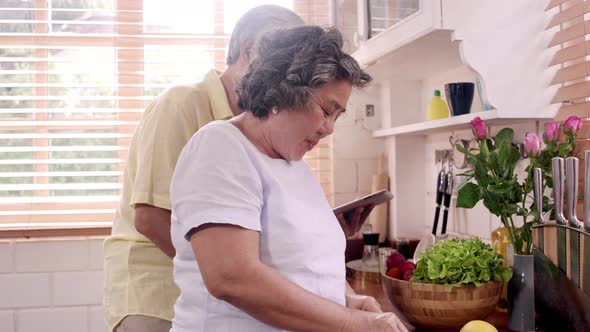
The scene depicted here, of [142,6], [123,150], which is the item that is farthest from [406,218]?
[142,6]

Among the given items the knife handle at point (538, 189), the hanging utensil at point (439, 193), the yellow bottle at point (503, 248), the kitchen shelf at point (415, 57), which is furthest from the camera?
the hanging utensil at point (439, 193)

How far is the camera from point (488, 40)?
5.32 ft

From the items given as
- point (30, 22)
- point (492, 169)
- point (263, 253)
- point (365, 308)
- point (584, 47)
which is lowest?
point (365, 308)

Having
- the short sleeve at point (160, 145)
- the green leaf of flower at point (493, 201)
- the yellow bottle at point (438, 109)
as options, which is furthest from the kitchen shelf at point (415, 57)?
the short sleeve at point (160, 145)

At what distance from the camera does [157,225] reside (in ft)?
4.50

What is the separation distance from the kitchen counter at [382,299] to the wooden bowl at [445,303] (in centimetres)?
7

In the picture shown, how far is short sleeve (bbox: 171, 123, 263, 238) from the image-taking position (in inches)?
35.7

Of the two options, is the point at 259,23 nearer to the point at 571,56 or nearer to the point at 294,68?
the point at 294,68

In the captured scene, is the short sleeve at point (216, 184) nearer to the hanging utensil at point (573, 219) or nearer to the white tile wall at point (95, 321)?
the hanging utensil at point (573, 219)

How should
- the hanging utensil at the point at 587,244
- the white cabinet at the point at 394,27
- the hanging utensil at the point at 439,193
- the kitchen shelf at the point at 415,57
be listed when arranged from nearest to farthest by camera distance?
the hanging utensil at the point at 587,244 < the white cabinet at the point at 394,27 < the kitchen shelf at the point at 415,57 < the hanging utensil at the point at 439,193

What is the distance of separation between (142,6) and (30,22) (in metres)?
0.45

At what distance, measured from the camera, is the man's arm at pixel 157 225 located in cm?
137

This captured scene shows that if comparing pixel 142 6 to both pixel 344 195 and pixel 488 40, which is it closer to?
pixel 344 195

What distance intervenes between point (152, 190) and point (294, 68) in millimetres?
538
